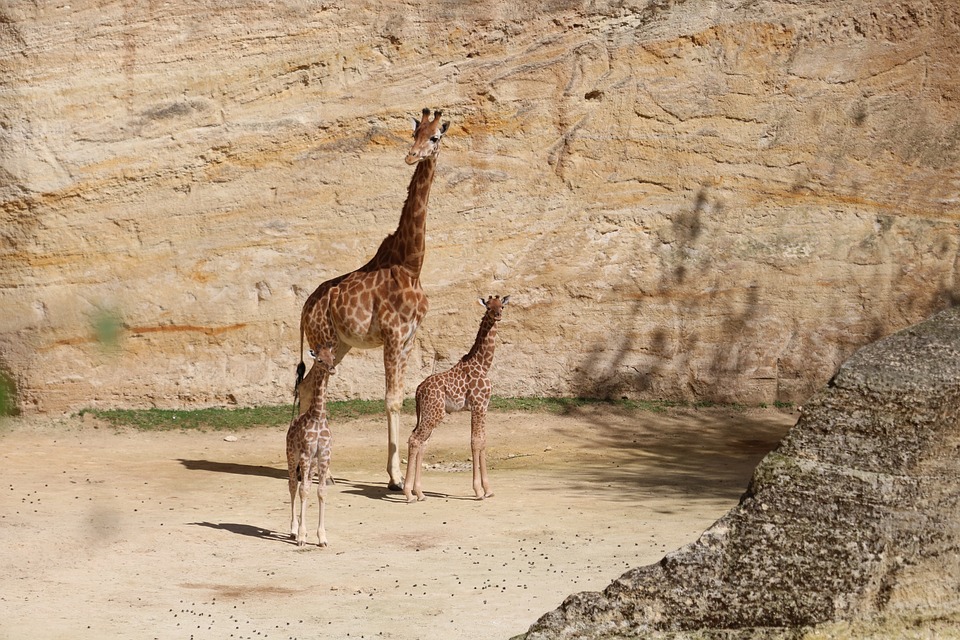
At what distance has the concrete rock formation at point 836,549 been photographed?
13.5ft

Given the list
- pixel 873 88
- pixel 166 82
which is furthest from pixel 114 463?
pixel 873 88

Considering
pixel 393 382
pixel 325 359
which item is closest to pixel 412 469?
pixel 393 382

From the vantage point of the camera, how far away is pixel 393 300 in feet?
34.7

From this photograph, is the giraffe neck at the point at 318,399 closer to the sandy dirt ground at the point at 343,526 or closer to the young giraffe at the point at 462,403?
the sandy dirt ground at the point at 343,526

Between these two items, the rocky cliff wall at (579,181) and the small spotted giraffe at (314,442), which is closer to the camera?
the small spotted giraffe at (314,442)

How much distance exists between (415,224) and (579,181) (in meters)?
4.08

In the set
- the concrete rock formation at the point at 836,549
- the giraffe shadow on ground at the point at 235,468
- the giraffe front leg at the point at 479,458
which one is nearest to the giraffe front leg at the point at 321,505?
the giraffe front leg at the point at 479,458

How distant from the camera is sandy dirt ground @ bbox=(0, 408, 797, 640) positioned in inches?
256

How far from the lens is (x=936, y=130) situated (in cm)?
1441

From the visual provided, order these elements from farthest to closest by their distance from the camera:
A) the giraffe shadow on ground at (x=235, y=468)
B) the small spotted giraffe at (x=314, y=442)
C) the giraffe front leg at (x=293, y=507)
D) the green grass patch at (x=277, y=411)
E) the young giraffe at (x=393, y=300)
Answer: the green grass patch at (x=277, y=411) < the giraffe shadow on ground at (x=235, y=468) < the young giraffe at (x=393, y=300) < the giraffe front leg at (x=293, y=507) < the small spotted giraffe at (x=314, y=442)

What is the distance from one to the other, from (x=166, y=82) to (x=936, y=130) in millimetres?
8994

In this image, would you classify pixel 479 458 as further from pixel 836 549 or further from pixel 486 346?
pixel 836 549

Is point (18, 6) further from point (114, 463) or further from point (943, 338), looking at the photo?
point (943, 338)

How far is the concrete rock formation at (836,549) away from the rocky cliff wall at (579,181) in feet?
32.9
